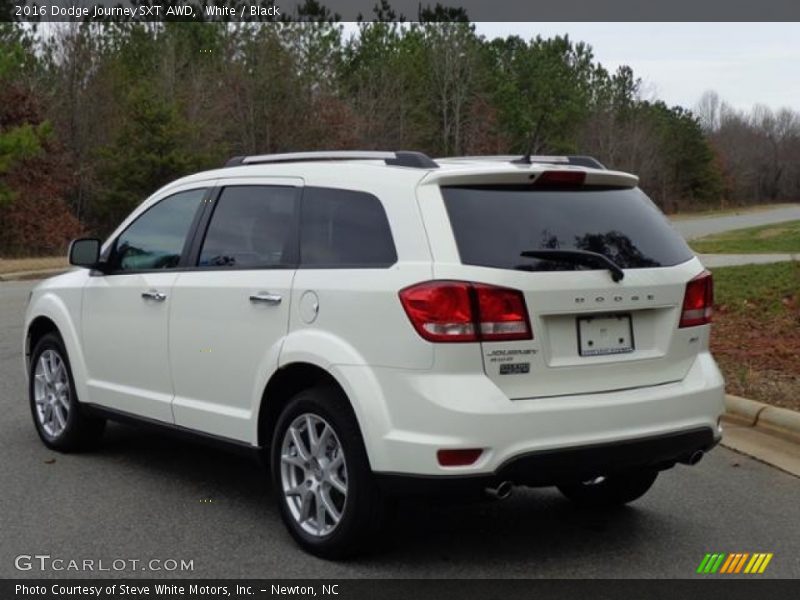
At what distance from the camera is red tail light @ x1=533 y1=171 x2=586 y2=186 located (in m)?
4.82

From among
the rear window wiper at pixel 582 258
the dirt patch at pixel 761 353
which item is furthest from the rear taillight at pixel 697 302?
the dirt patch at pixel 761 353

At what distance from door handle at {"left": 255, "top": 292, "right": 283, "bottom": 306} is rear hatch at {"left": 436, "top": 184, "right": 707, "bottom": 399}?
38.8 inches

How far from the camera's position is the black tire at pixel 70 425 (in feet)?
22.0

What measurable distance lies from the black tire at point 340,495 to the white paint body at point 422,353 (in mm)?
121

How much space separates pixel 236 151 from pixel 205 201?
42162 mm

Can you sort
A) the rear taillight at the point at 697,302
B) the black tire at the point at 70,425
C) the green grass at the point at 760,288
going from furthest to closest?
1. the green grass at the point at 760,288
2. the black tire at the point at 70,425
3. the rear taillight at the point at 697,302

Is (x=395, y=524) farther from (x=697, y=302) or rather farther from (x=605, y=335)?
(x=697, y=302)

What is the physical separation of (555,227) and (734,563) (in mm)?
1756

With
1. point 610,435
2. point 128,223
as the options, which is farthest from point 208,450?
point 610,435

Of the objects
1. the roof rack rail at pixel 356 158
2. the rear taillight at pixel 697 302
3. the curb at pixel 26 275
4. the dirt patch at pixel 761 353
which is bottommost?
the curb at pixel 26 275

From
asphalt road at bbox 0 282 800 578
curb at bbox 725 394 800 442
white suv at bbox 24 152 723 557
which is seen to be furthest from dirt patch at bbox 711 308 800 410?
white suv at bbox 24 152 723 557

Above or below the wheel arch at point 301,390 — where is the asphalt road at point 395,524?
below

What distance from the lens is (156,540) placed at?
5.03m

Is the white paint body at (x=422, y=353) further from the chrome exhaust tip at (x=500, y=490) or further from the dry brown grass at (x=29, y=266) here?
the dry brown grass at (x=29, y=266)
